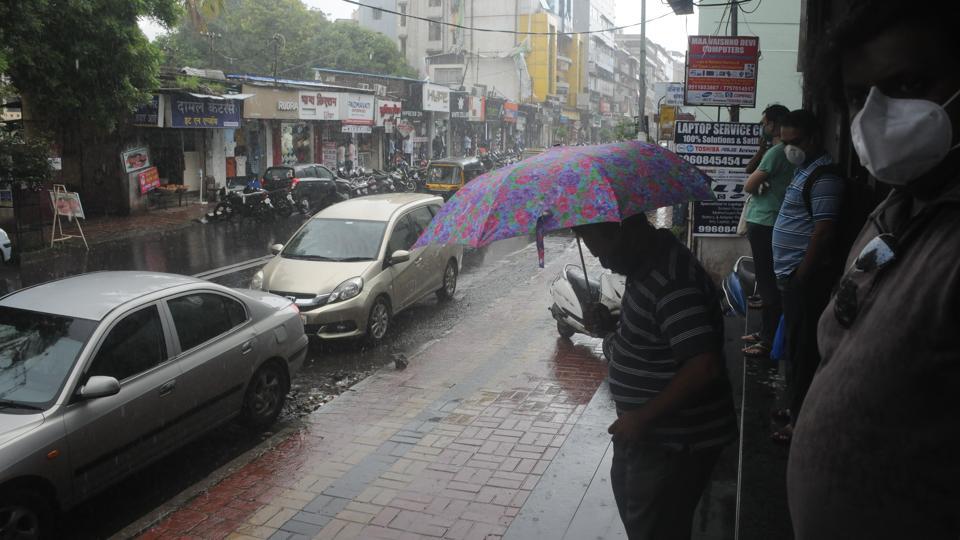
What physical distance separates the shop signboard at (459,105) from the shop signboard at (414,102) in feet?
14.1

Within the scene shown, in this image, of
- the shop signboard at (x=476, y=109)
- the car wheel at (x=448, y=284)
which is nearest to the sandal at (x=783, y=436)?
the car wheel at (x=448, y=284)

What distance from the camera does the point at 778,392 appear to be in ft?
16.7

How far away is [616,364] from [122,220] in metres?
21.4

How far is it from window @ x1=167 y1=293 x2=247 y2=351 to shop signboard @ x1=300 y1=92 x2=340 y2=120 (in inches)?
1029

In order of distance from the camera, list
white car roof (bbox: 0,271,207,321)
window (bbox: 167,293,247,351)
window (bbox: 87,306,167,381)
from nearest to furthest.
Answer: window (bbox: 87,306,167,381), white car roof (bbox: 0,271,207,321), window (bbox: 167,293,247,351)

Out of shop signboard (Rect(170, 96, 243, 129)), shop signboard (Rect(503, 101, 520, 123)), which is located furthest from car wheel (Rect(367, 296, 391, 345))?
shop signboard (Rect(503, 101, 520, 123))

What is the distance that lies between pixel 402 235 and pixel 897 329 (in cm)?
905

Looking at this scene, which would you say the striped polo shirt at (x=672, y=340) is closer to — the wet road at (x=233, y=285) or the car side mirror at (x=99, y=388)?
the car side mirror at (x=99, y=388)

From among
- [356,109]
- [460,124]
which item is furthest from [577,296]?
[460,124]

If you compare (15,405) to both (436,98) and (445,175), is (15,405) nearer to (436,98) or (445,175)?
(445,175)

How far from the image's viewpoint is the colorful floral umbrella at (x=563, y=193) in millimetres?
2801

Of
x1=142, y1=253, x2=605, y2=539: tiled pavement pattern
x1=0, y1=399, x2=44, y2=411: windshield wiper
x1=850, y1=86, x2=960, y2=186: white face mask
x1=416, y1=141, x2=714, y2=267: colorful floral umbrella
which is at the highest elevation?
x1=850, y1=86, x2=960, y2=186: white face mask

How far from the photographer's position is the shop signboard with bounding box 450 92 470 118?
Answer: 48156mm

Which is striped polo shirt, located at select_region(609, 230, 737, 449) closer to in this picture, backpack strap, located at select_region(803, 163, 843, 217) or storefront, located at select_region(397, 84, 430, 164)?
backpack strap, located at select_region(803, 163, 843, 217)
